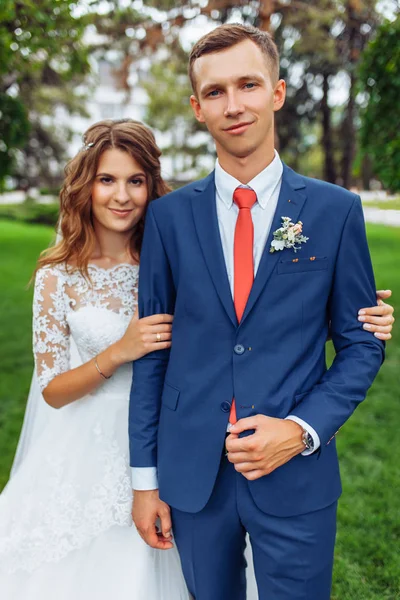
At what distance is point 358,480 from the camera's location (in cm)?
465

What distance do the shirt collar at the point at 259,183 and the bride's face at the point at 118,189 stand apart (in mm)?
A: 588

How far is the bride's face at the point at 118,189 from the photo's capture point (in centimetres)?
258

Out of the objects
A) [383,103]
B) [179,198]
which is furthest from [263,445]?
[383,103]

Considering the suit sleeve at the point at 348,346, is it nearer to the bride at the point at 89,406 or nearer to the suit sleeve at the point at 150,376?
the suit sleeve at the point at 150,376

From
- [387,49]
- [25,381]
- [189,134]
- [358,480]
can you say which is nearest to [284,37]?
[189,134]

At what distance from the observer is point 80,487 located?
2.67m

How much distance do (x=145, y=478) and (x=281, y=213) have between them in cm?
103

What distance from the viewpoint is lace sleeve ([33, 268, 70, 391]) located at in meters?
2.66

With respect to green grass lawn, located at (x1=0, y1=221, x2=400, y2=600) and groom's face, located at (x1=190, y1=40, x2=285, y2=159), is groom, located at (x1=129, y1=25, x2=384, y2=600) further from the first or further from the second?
green grass lawn, located at (x1=0, y1=221, x2=400, y2=600)

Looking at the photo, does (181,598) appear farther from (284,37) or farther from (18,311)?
(284,37)

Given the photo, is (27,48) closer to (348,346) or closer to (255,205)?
(255,205)

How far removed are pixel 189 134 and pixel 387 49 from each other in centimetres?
2222

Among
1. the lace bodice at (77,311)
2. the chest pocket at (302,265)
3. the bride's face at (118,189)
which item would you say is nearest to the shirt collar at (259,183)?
the chest pocket at (302,265)

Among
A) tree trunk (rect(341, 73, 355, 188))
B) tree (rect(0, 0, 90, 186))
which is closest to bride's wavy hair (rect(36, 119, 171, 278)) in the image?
tree (rect(0, 0, 90, 186))
